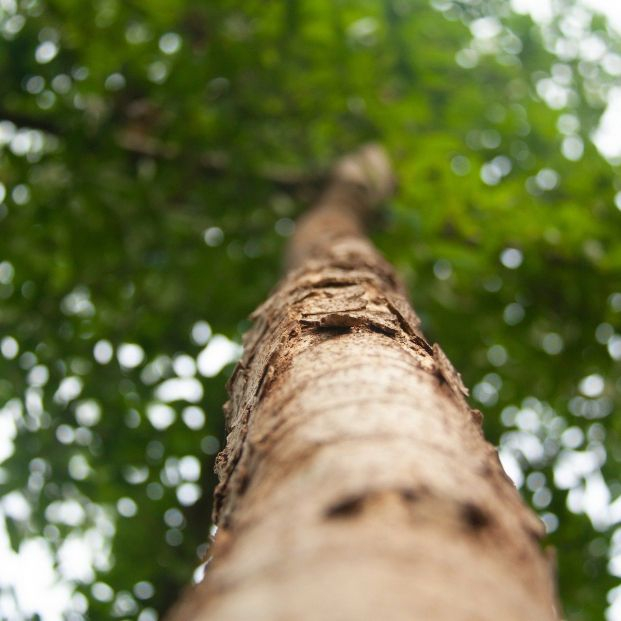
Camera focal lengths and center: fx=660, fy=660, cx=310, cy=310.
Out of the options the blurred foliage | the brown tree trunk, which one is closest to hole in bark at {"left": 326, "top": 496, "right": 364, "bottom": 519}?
the brown tree trunk

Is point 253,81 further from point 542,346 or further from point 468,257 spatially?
point 542,346

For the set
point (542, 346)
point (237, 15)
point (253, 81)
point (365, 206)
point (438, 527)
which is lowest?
point (542, 346)

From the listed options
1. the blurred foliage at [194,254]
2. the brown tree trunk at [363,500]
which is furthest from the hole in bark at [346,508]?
the blurred foliage at [194,254]

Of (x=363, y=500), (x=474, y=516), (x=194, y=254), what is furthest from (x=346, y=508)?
(x=194, y=254)

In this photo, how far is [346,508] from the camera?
0.58 m

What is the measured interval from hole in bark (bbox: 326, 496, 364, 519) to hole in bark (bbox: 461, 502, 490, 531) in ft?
0.32

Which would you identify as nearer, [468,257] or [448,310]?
[468,257]

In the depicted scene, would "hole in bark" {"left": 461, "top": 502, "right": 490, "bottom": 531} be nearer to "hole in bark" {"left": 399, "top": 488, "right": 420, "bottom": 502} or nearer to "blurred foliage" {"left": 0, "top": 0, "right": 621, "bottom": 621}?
"hole in bark" {"left": 399, "top": 488, "right": 420, "bottom": 502}

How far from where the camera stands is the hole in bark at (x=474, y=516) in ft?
1.97

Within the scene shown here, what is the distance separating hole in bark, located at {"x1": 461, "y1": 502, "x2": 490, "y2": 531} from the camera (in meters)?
0.60

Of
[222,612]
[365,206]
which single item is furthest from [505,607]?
[365,206]

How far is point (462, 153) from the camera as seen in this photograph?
11.8 ft

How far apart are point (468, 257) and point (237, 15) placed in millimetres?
1696

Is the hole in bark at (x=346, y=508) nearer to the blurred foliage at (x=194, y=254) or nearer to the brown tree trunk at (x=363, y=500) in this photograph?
the brown tree trunk at (x=363, y=500)
